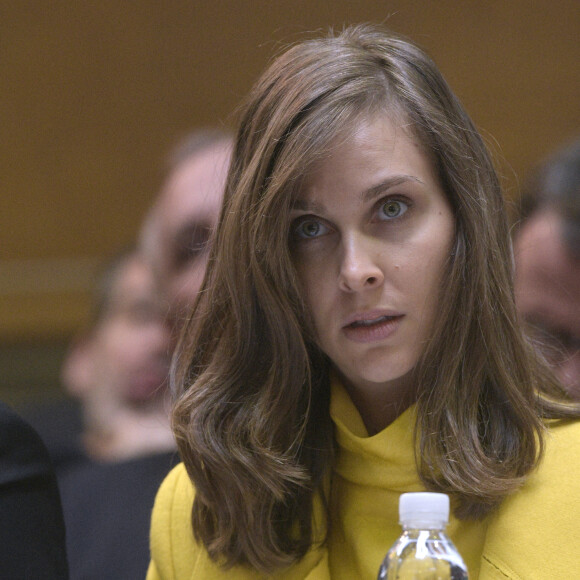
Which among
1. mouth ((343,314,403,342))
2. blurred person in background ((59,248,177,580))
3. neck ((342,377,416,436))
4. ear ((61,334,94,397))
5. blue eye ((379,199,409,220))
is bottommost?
ear ((61,334,94,397))

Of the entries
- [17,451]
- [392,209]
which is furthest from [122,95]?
[392,209]

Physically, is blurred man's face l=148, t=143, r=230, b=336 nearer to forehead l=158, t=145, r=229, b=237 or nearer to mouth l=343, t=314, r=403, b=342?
forehead l=158, t=145, r=229, b=237

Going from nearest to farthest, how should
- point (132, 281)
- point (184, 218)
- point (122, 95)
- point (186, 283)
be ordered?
point (186, 283)
point (184, 218)
point (132, 281)
point (122, 95)

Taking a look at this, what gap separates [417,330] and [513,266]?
19 cm

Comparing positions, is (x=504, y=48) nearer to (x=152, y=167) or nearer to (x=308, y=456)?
(x=152, y=167)

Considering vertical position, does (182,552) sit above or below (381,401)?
below

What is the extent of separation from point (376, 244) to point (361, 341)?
13 cm

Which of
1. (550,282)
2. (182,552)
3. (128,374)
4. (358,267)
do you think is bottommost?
(128,374)

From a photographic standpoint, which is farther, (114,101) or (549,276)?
(114,101)

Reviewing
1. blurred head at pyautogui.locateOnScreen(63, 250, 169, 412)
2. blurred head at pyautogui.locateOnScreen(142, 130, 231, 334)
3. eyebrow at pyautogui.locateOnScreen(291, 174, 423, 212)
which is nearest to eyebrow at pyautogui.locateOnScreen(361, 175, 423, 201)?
eyebrow at pyautogui.locateOnScreen(291, 174, 423, 212)

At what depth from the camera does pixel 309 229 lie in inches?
56.2

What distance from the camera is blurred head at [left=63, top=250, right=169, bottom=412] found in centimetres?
260

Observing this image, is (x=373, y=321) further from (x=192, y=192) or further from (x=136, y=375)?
(x=136, y=375)

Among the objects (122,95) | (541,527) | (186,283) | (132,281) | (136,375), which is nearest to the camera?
(541,527)
